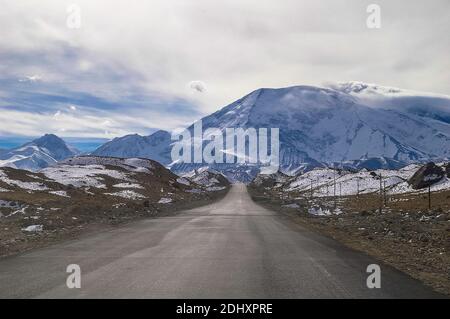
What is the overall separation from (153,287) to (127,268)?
2.75 m

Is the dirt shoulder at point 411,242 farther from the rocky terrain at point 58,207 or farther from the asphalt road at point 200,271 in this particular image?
the rocky terrain at point 58,207

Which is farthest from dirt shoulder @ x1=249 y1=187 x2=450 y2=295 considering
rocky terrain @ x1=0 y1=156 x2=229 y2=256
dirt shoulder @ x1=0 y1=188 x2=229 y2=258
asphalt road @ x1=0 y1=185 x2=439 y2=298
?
rocky terrain @ x1=0 y1=156 x2=229 y2=256

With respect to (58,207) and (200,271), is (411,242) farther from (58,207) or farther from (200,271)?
(58,207)

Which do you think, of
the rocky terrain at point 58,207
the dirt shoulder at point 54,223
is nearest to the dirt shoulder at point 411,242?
the dirt shoulder at point 54,223

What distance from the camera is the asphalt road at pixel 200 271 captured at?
10.3m

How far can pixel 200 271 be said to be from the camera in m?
12.8

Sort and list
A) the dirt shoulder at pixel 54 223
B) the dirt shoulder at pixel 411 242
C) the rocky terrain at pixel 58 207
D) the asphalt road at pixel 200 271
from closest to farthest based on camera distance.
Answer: the asphalt road at pixel 200 271, the dirt shoulder at pixel 411 242, the dirt shoulder at pixel 54 223, the rocky terrain at pixel 58 207

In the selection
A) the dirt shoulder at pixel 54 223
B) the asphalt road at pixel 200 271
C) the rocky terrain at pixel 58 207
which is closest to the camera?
the asphalt road at pixel 200 271

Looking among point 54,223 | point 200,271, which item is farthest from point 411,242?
point 54,223

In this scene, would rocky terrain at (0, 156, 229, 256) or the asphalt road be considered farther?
rocky terrain at (0, 156, 229, 256)

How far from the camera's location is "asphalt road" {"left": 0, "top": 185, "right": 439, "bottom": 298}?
1030 cm

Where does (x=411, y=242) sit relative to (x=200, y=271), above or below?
below

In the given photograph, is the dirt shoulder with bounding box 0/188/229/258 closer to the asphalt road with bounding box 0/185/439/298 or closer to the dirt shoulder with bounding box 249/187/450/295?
the asphalt road with bounding box 0/185/439/298
